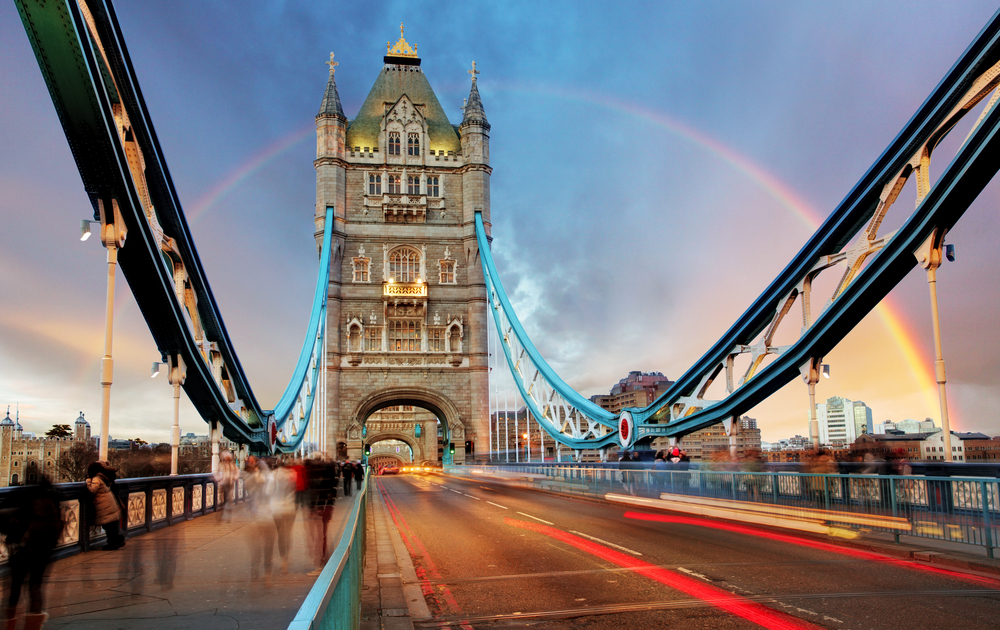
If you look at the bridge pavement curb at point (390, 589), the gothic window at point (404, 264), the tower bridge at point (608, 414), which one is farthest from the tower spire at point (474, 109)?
the bridge pavement curb at point (390, 589)

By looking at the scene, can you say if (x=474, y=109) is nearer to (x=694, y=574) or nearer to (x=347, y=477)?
(x=347, y=477)

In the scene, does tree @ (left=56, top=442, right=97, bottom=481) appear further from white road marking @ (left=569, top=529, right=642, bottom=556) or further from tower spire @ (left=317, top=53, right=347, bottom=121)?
white road marking @ (left=569, top=529, right=642, bottom=556)

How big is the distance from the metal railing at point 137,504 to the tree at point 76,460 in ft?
111

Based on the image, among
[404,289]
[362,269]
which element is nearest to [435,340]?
[404,289]

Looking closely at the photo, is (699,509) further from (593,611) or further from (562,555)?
(593,611)

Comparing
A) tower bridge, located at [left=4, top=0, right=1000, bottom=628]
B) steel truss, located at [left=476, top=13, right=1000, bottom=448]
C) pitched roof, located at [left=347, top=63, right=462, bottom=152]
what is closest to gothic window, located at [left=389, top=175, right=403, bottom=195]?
pitched roof, located at [left=347, top=63, right=462, bottom=152]

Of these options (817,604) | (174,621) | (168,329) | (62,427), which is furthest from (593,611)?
(62,427)

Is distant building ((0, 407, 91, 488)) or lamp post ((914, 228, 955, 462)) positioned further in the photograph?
distant building ((0, 407, 91, 488))

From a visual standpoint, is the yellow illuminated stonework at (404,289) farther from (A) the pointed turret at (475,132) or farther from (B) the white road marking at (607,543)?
(B) the white road marking at (607,543)

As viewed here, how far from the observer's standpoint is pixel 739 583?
28.0 ft

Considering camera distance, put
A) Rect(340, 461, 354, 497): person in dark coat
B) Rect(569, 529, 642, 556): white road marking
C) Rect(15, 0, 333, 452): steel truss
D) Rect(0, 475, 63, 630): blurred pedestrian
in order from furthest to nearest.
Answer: Rect(340, 461, 354, 497): person in dark coat, Rect(15, 0, 333, 452): steel truss, Rect(569, 529, 642, 556): white road marking, Rect(0, 475, 63, 630): blurred pedestrian

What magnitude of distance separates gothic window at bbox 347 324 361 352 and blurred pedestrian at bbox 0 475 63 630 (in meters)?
50.8

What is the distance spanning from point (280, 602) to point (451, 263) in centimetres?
5201

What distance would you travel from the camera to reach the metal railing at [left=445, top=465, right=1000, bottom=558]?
10141 millimetres
